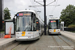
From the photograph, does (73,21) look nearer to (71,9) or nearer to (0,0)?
(71,9)

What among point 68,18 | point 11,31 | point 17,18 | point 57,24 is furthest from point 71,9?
point 17,18

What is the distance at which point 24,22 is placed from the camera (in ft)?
31.9

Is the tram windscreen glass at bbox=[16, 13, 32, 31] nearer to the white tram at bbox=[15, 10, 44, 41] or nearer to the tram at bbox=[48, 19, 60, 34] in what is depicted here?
the white tram at bbox=[15, 10, 44, 41]

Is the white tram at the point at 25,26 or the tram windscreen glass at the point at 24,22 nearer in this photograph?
the white tram at the point at 25,26

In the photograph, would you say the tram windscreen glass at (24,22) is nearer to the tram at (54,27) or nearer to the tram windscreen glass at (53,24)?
the tram at (54,27)

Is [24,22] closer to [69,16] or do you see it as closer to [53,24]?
[53,24]

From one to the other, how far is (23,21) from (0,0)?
754 centimetres

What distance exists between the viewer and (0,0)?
227 centimetres

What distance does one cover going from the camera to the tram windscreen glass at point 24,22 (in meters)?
9.68

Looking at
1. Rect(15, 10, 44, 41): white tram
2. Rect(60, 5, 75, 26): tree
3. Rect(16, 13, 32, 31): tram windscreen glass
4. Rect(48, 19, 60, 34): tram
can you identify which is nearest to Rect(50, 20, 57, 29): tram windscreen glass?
Rect(48, 19, 60, 34): tram

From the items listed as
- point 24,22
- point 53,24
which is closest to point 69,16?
point 53,24

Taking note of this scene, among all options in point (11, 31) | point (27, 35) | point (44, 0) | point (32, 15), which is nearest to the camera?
point (27, 35)

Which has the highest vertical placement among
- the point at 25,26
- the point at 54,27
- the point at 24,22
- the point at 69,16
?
the point at 69,16

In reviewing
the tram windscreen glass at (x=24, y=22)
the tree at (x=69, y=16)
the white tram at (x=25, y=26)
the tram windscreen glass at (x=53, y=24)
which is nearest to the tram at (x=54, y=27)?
the tram windscreen glass at (x=53, y=24)
